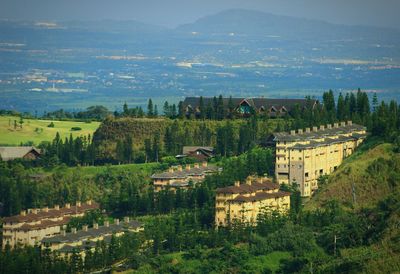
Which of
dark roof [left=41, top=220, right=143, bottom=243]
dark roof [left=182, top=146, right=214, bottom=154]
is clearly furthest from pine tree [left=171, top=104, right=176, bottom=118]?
dark roof [left=41, top=220, right=143, bottom=243]

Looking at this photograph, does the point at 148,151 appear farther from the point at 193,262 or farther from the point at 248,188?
the point at 193,262

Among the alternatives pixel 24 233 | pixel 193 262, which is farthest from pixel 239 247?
pixel 24 233

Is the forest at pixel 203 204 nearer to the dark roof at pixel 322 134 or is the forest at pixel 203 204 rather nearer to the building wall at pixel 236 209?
the building wall at pixel 236 209

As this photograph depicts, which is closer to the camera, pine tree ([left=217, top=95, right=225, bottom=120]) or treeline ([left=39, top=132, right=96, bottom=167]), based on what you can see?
treeline ([left=39, top=132, right=96, bottom=167])

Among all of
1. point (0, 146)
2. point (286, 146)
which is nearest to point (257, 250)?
point (286, 146)

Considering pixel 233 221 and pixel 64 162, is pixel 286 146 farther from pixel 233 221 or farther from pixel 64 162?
pixel 64 162

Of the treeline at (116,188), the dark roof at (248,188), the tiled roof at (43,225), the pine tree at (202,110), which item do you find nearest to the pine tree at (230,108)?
the pine tree at (202,110)

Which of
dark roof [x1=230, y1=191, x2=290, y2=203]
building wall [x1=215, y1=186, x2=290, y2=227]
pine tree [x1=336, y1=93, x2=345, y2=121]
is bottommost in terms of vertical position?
building wall [x1=215, y1=186, x2=290, y2=227]

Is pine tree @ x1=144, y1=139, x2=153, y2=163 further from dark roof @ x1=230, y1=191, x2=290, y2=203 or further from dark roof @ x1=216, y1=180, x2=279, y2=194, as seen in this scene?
dark roof @ x1=230, y1=191, x2=290, y2=203

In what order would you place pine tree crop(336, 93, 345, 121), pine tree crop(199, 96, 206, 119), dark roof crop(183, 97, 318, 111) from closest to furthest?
pine tree crop(336, 93, 345, 121) → dark roof crop(183, 97, 318, 111) → pine tree crop(199, 96, 206, 119)
